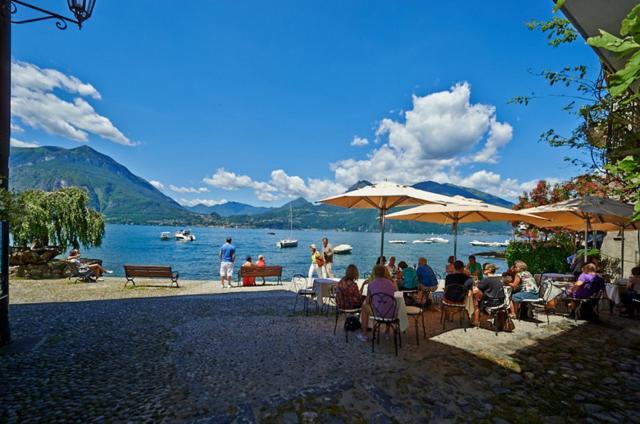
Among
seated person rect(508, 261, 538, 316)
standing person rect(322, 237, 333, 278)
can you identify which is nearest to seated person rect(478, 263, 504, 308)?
seated person rect(508, 261, 538, 316)

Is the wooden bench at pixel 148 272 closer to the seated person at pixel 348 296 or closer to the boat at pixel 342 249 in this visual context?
the seated person at pixel 348 296

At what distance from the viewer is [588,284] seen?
23.6 feet

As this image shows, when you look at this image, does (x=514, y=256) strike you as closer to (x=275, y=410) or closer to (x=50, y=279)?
(x=275, y=410)

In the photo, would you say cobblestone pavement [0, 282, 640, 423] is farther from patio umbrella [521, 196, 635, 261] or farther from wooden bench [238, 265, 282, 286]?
wooden bench [238, 265, 282, 286]

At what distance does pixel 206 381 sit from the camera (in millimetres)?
4094

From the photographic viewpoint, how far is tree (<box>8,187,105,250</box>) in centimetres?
1467

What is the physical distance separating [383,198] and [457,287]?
292 centimetres

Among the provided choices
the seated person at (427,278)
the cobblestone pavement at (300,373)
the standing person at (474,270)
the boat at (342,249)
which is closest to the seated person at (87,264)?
the cobblestone pavement at (300,373)

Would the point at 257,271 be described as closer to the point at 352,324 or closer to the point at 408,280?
the point at 408,280

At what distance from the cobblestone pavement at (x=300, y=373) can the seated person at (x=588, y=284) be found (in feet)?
2.20

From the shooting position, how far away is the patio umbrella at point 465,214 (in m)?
7.62

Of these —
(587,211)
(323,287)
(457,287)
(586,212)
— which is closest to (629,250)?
→ (586,212)

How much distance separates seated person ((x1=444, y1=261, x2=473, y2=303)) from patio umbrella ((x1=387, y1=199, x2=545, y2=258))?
1.53 m

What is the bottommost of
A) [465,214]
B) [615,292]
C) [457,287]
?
[615,292]
